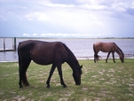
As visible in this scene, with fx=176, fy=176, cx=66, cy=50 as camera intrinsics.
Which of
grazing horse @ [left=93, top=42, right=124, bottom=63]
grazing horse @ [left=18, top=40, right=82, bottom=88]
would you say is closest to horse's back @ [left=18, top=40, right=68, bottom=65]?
grazing horse @ [left=18, top=40, right=82, bottom=88]

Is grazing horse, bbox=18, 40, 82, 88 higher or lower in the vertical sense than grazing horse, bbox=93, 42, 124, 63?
higher

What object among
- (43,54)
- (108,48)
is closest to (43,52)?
(43,54)

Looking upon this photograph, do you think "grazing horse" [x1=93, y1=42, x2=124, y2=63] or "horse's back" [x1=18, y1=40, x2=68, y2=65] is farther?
"grazing horse" [x1=93, y1=42, x2=124, y2=63]

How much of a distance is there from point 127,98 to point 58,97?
215 centimetres

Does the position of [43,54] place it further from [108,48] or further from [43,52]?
[108,48]

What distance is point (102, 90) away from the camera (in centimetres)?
638

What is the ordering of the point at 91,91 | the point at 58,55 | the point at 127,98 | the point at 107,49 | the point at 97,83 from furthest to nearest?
the point at 107,49, the point at 97,83, the point at 58,55, the point at 91,91, the point at 127,98

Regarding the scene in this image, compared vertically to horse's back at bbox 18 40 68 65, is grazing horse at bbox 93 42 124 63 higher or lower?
lower

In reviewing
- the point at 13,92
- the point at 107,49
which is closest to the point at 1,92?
the point at 13,92

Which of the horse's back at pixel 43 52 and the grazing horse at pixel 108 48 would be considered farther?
the grazing horse at pixel 108 48

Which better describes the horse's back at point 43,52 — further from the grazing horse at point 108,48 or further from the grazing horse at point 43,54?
the grazing horse at point 108,48

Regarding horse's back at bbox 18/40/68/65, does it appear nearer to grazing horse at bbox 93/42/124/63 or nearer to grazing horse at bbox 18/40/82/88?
grazing horse at bbox 18/40/82/88

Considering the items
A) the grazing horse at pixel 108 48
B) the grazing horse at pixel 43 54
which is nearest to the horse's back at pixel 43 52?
the grazing horse at pixel 43 54

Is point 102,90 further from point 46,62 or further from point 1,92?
point 1,92
